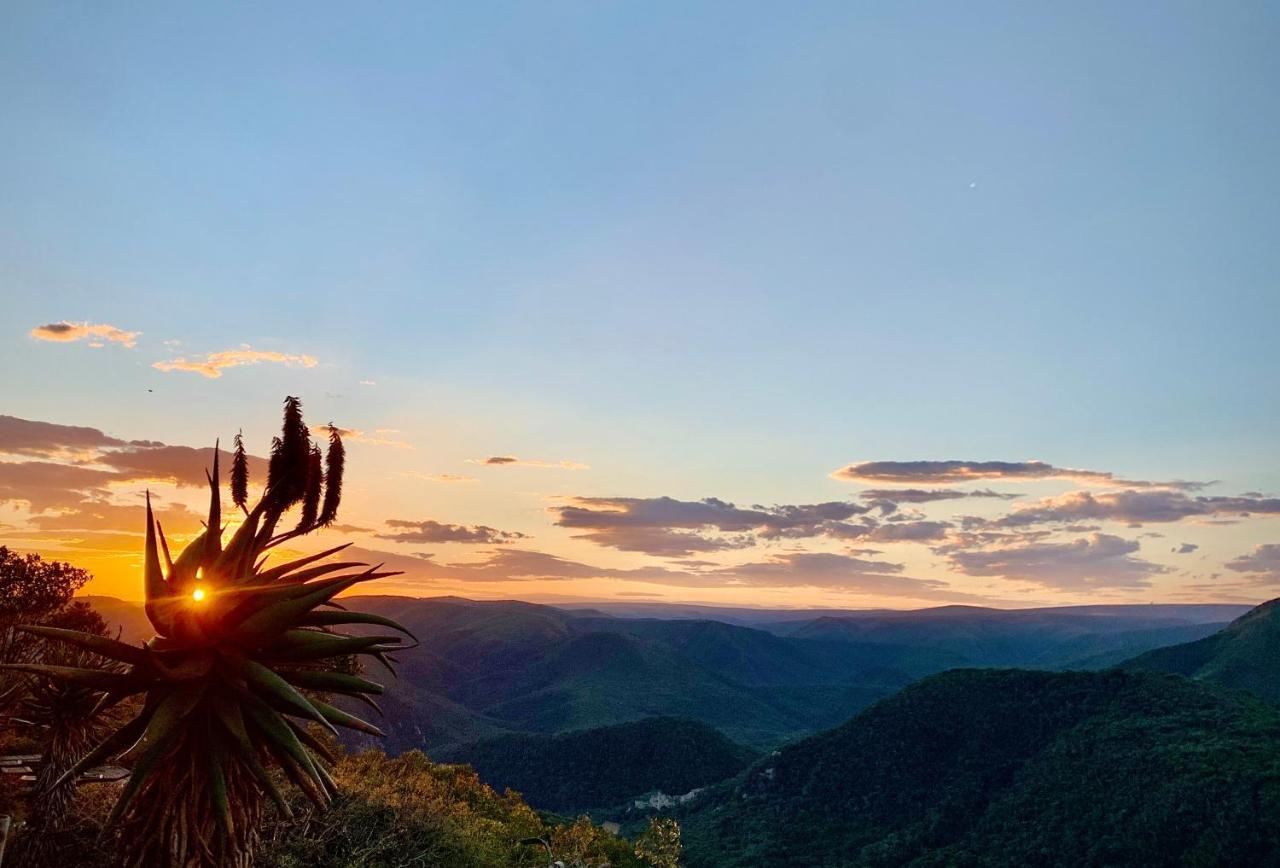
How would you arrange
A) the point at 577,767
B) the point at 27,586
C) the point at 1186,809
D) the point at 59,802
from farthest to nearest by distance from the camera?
1. the point at 577,767
2. the point at 1186,809
3. the point at 27,586
4. the point at 59,802

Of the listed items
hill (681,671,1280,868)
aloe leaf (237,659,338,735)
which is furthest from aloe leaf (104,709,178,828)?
hill (681,671,1280,868)

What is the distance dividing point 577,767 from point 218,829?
17757cm

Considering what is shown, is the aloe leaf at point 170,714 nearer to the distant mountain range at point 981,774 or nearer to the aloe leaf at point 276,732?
the aloe leaf at point 276,732

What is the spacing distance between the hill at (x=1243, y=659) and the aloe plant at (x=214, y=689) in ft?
569

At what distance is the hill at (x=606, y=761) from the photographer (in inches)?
6191

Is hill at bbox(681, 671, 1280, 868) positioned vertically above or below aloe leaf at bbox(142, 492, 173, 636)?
below

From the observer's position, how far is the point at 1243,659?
170m

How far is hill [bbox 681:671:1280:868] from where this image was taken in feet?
270

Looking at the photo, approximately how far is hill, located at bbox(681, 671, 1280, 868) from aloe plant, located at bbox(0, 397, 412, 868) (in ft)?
329

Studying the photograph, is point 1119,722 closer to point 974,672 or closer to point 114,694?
point 974,672

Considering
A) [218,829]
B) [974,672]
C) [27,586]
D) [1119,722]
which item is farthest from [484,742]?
[218,829]

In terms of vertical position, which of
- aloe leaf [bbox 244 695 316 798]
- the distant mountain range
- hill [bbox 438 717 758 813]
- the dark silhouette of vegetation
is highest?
aloe leaf [bbox 244 695 316 798]

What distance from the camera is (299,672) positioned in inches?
255

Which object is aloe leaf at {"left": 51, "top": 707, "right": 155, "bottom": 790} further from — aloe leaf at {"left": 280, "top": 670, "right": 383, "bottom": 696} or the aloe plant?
aloe leaf at {"left": 280, "top": 670, "right": 383, "bottom": 696}
